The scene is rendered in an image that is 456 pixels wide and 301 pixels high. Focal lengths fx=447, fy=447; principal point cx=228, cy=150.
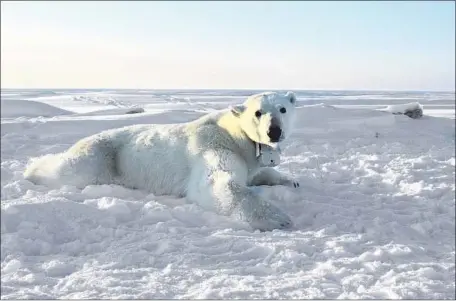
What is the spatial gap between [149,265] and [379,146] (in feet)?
17.8

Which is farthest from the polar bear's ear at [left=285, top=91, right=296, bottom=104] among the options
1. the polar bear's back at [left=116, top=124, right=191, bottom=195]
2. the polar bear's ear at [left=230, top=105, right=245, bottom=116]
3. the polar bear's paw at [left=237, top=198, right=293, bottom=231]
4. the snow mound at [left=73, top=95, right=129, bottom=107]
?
the snow mound at [left=73, top=95, right=129, bottom=107]

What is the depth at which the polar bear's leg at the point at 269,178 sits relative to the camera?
4.31m

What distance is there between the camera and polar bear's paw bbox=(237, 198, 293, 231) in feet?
10.1

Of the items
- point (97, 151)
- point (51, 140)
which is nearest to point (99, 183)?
point (97, 151)

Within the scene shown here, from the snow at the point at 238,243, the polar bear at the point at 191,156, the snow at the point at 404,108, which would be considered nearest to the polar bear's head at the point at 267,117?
the polar bear at the point at 191,156

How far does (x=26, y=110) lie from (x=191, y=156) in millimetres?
10023

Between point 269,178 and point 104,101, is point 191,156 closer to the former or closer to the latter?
point 269,178

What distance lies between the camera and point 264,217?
3113 mm

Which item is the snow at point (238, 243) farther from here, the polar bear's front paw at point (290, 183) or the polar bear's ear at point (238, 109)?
the polar bear's ear at point (238, 109)

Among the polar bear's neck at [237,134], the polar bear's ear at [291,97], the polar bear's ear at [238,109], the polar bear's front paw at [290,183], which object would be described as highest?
the polar bear's ear at [291,97]

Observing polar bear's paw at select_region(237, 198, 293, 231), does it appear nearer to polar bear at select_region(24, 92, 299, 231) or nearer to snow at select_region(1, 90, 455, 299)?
snow at select_region(1, 90, 455, 299)

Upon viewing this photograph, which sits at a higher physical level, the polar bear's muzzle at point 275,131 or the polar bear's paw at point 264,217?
the polar bear's muzzle at point 275,131

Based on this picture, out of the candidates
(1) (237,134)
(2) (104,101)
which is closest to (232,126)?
(1) (237,134)

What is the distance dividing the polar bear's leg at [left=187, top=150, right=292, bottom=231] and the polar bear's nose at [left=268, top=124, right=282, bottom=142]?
0.36 m
